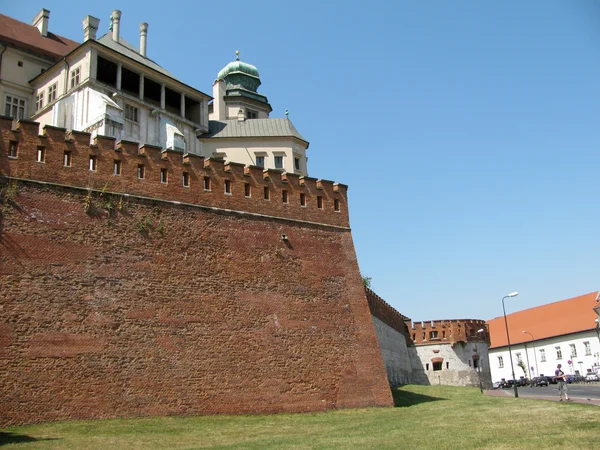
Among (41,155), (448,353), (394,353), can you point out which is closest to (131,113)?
(41,155)

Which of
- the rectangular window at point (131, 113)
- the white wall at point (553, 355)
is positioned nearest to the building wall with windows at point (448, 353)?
the white wall at point (553, 355)

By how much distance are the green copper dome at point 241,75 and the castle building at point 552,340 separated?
36.8 m

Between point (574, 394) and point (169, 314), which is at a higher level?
point (169, 314)

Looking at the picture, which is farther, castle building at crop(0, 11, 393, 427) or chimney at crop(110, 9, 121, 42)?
chimney at crop(110, 9, 121, 42)

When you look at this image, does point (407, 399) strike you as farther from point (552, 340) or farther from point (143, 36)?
point (552, 340)

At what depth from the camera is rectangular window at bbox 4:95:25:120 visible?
35.1m

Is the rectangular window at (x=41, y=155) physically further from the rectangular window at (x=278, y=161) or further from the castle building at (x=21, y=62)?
the rectangular window at (x=278, y=161)

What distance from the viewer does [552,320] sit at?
73312mm

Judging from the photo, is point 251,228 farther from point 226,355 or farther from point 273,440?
point 273,440

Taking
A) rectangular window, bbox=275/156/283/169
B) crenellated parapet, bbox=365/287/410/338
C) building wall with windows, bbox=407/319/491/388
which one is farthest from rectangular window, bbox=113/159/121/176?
building wall with windows, bbox=407/319/491/388

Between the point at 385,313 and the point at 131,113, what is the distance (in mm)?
19457

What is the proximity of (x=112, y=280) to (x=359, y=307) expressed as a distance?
9.83 metres

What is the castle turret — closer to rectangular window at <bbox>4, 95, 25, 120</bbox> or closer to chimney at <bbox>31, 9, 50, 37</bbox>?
chimney at <bbox>31, 9, 50, 37</bbox>

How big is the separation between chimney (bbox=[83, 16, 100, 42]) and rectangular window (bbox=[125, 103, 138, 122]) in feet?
→ 17.4
